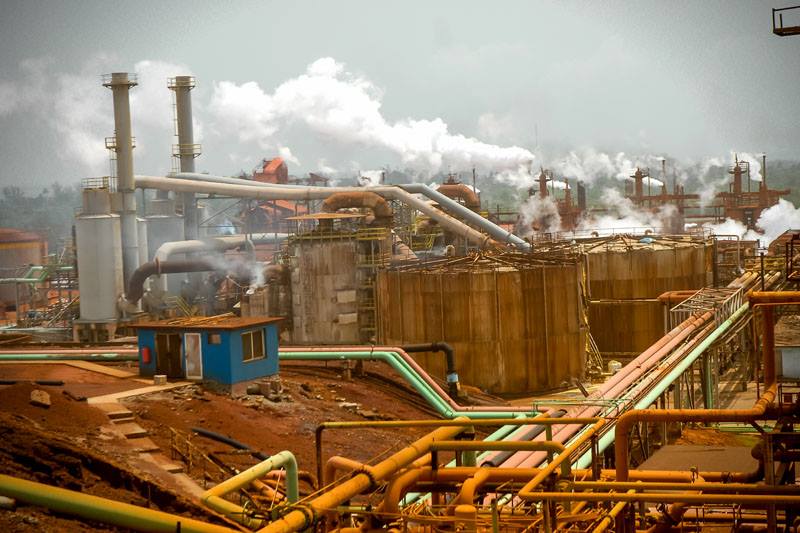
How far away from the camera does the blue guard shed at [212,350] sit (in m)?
27.0

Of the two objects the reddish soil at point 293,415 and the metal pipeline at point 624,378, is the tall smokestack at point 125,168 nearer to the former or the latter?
the reddish soil at point 293,415

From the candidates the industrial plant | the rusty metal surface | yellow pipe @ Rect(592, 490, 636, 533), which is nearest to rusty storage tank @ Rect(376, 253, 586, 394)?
the industrial plant

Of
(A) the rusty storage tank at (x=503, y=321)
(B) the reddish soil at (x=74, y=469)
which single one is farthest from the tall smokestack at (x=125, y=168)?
(B) the reddish soil at (x=74, y=469)

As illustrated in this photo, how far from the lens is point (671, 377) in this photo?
2433cm

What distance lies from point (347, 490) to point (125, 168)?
120 feet

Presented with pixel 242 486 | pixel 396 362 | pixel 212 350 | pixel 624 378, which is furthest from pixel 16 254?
pixel 242 486

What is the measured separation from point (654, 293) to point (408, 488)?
35.3m

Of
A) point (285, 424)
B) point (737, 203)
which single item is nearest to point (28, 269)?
point (285, 424)

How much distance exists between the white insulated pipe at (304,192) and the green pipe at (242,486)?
3394cm

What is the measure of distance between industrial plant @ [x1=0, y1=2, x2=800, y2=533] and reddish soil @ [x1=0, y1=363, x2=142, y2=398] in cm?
12

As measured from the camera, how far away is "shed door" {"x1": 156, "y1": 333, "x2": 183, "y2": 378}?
2756 centimetres

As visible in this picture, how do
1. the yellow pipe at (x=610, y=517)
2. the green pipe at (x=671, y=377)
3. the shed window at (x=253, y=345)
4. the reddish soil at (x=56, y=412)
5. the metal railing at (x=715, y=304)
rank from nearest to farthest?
the yellow pipe at (x=610, y=517) < the green pipe at (x=671, y=377) < the reddish soil at (x=56, y=412) < the shed window at (x=253, y=345) < the metal railing at (x=715, y=304)

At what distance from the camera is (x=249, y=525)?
14.6m

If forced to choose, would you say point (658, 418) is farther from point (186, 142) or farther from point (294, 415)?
point (186, 142)
